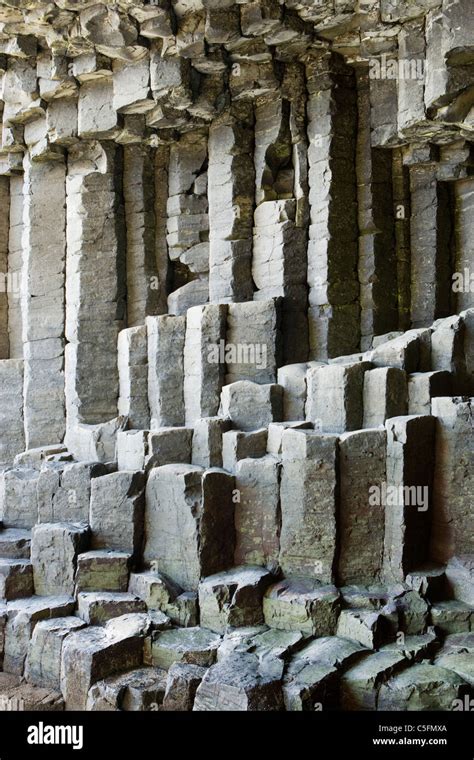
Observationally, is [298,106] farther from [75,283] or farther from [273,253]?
[75,283]

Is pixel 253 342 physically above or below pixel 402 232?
below

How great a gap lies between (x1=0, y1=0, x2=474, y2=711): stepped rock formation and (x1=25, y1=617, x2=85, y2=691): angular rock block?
3 cm

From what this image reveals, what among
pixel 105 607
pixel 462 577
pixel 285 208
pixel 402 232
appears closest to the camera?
pixel 462 577

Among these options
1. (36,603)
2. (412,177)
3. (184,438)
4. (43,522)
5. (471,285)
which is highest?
(412,177)

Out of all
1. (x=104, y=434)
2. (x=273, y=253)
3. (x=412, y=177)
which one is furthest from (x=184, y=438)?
(x=412, y=177)

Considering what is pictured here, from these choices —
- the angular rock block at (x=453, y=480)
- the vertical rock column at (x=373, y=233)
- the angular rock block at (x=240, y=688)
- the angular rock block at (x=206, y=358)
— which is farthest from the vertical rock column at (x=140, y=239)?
the angular rock block at (x=240, y=688)

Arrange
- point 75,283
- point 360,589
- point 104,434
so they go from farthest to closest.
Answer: point 75,283 → point 104,434 → point 360,589

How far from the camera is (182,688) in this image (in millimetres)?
8516

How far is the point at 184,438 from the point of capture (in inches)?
461

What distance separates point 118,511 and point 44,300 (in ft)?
19.3

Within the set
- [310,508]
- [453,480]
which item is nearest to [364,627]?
[310,508]

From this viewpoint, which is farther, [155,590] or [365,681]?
[155,590]

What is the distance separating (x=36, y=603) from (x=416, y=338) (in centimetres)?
668
